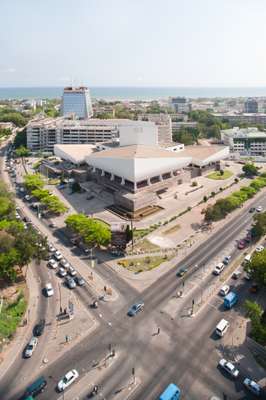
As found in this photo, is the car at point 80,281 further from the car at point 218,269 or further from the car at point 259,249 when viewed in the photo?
the car at point 259,249

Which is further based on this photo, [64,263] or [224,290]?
[64,263]

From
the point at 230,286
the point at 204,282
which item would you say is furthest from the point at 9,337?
the point at 230,286

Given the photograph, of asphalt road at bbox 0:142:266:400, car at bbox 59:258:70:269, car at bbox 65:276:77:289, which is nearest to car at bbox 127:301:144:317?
asphalt road at bbox 0:142:266:400

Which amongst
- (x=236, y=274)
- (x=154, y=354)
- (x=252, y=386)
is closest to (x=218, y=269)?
(x=236, y=274)

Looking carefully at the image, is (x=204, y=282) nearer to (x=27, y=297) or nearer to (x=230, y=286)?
(x=230, y=286)

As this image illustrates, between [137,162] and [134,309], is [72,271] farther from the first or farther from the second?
[137,162]

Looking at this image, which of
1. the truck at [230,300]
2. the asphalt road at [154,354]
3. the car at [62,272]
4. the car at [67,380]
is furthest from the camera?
the car at [62,272]

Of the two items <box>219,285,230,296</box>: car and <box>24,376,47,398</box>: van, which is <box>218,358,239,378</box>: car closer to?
<box>219,285,230,296</box>: car

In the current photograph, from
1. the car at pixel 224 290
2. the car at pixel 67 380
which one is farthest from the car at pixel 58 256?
the car at pixel 224 290
